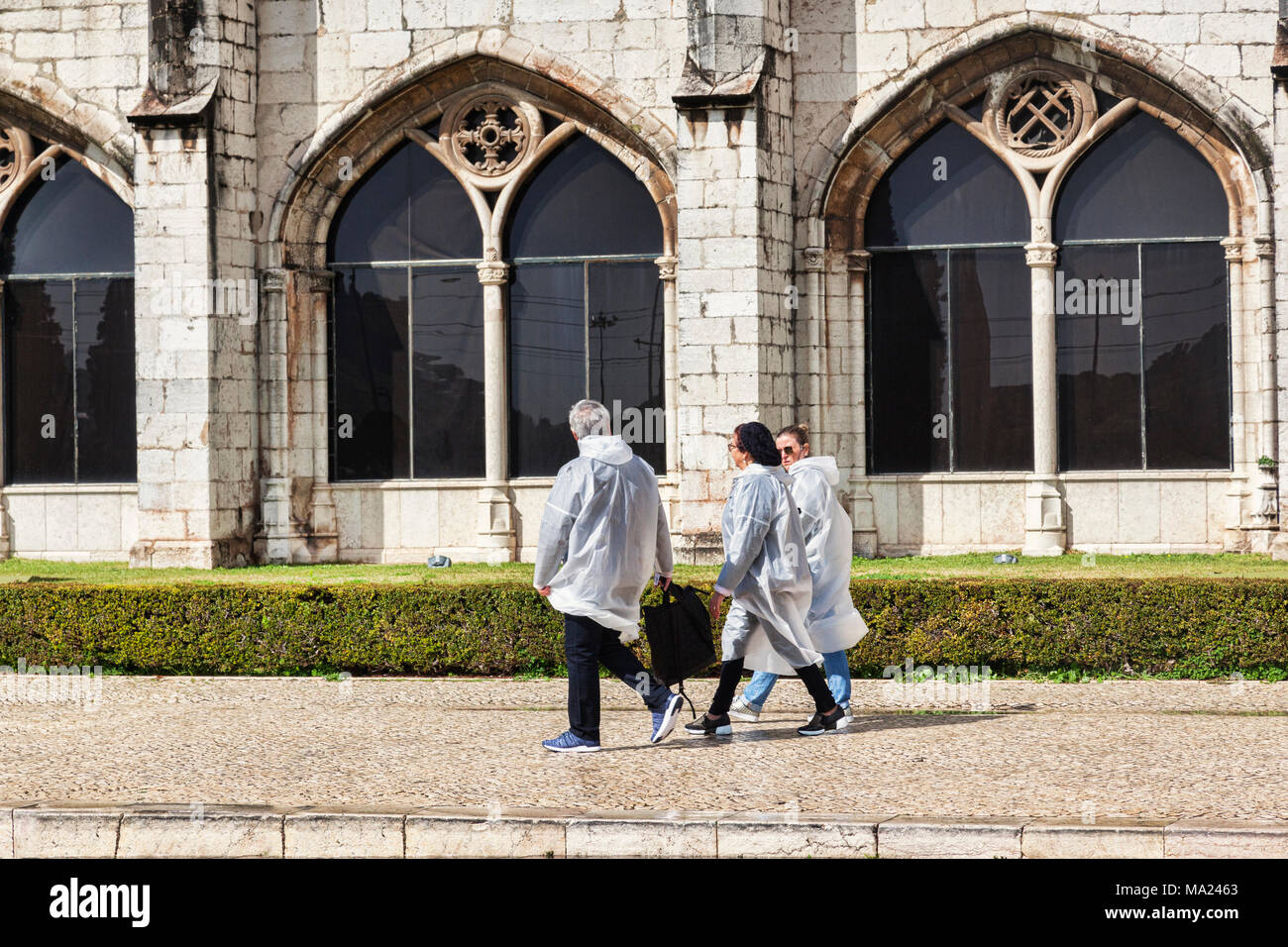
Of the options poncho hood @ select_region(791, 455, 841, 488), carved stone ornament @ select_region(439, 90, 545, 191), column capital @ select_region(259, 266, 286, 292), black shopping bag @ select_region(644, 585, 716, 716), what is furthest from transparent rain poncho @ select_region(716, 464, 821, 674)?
column capital @ select_region(259, 266, 286, 292)

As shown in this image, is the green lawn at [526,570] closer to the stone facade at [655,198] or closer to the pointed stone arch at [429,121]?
the stone facade at [655,198]

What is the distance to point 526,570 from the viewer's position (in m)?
15.3

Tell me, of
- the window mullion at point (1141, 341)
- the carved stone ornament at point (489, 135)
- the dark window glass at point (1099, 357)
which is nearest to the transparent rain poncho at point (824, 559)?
the dark window glass at point (1099, 357)

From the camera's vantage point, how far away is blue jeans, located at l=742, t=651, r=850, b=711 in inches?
350

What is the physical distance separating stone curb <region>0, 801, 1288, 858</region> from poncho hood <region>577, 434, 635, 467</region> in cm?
227

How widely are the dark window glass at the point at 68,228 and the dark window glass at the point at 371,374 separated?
2.37 m

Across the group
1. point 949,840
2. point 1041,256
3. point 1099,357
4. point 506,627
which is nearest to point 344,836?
point 949,840

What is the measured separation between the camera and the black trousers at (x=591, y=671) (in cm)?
808

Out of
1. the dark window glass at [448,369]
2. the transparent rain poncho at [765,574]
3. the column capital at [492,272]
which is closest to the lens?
the transparent rain poncho at [765,574]

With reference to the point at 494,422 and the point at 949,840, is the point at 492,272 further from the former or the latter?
the point at 949,840

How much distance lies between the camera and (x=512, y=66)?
53.9ft

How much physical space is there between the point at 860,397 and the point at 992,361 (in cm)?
129

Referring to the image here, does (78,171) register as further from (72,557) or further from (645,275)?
(645,275)

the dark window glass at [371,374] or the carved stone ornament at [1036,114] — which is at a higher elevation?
the carved stone ornament at [1036,114]
